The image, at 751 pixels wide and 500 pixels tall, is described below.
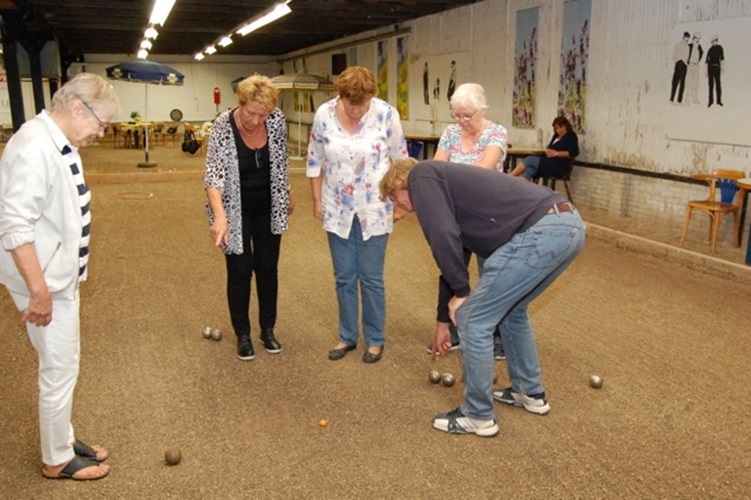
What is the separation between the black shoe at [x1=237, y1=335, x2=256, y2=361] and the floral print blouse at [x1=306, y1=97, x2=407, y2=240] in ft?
2.97

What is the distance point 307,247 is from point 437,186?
14.8 ft

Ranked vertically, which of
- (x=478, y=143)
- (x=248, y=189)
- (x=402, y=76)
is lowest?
(x=248, y=189)

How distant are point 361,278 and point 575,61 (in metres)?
6.76

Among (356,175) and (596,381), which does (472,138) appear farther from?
(596,381)

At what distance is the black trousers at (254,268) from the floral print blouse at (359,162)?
404 millimetres

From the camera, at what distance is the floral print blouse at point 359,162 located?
3.73 meters

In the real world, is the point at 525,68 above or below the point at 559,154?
above

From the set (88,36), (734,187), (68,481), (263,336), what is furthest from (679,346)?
(88,36)

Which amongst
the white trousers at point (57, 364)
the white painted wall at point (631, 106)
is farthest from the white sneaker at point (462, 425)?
the white painted wall at point (631, 106)

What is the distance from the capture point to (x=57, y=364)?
256cm

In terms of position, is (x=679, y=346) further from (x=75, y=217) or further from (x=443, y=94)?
(x=443, y=94)

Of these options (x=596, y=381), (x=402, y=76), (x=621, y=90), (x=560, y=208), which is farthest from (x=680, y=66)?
(x=402, y=76)

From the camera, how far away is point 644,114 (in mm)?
8281

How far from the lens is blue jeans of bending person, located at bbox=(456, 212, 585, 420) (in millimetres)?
2760
